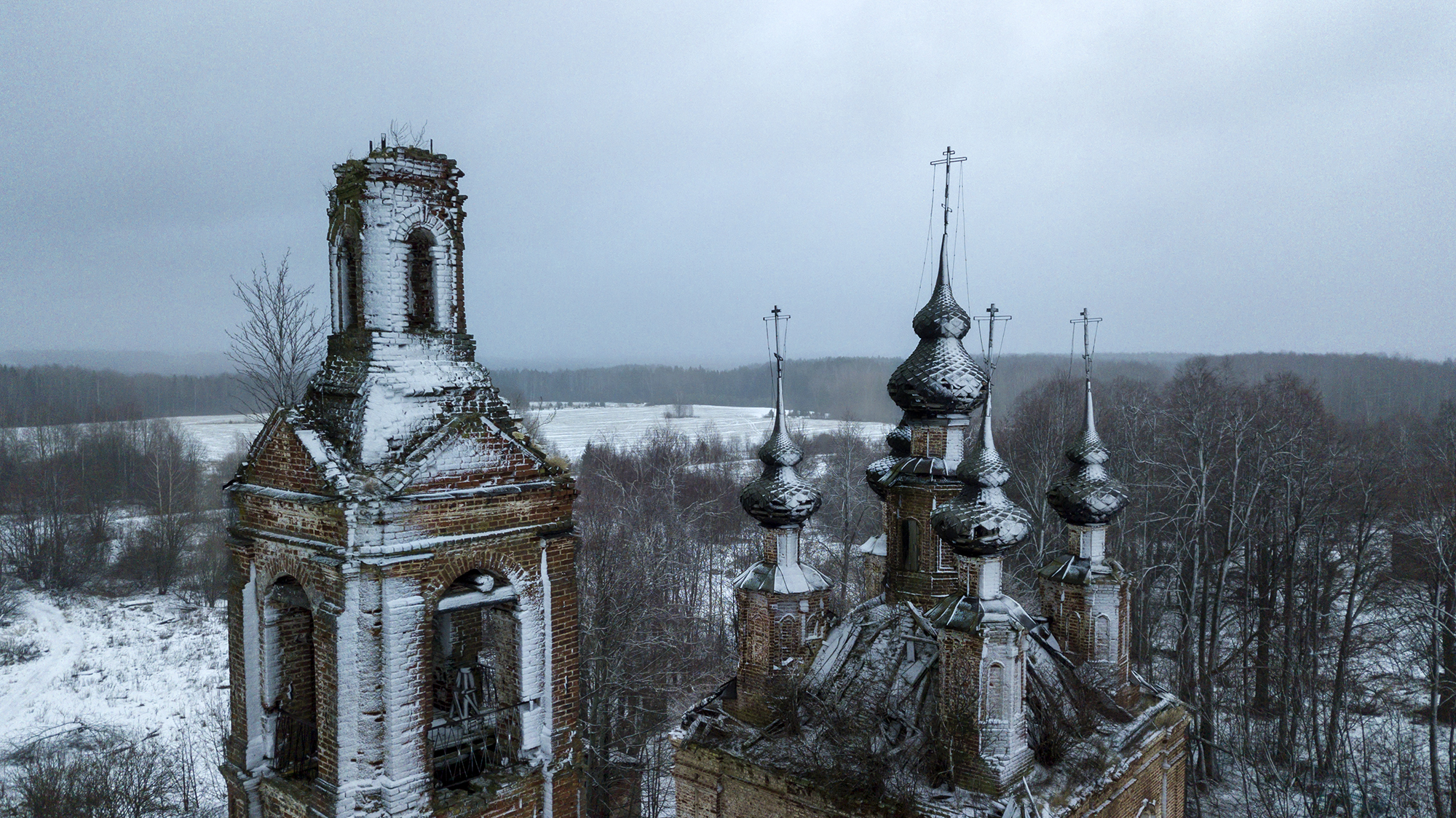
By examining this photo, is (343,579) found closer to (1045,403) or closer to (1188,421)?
(1188,421)

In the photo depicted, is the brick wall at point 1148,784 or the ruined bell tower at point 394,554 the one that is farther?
the brick wall at point 1148,784

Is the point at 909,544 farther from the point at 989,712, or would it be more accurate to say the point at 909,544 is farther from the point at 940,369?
the point at 989,712

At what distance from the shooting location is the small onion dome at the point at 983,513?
7.56 meters

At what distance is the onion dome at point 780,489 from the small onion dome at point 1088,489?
307 centimetres

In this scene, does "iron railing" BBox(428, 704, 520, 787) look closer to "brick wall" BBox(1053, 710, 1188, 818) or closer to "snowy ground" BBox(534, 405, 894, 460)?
"brick wall" BBox(1053, 710, 1188, 818)

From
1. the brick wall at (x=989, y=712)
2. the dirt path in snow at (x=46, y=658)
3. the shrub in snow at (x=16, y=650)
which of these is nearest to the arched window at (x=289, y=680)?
the brick wall at (x=989, y=712)

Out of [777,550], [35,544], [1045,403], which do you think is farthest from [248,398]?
[1045,403]

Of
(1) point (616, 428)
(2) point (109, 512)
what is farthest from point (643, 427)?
(2) point (109, 512)

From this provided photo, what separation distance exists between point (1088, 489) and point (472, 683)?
7.35 metres

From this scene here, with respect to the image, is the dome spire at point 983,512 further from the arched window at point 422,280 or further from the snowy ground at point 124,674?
the snowy ground at point 124,674

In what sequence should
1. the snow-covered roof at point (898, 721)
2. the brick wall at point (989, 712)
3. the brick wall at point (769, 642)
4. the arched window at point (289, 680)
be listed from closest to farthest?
the arched window at point (289, 680)
the brick wall at point (989, 712)
the snow-covered roof at point (898, 721)
the brick wall at point (769, 642)

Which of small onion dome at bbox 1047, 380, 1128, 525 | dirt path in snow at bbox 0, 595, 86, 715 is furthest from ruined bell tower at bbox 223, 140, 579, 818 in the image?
dirt path in snow at bbox 0, 595, 86, 715

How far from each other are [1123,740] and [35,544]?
119 ft

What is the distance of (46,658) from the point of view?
2181 cm
